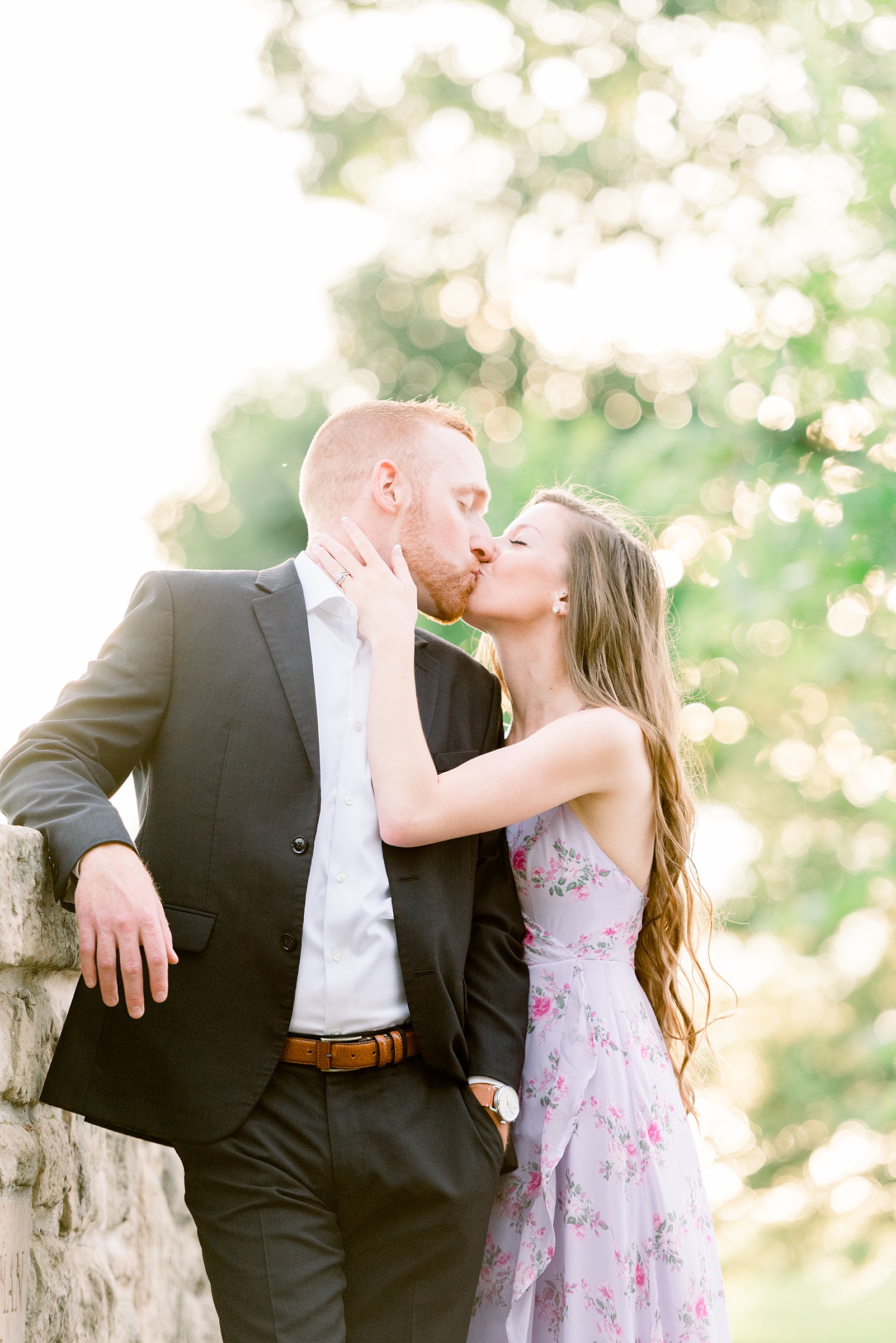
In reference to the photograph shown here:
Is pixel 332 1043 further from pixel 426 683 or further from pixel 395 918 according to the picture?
pixel 426 683

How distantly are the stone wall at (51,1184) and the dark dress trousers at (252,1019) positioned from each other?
7 centimetres

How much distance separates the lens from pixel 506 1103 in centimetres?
241

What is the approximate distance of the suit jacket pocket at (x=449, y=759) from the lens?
2578mm

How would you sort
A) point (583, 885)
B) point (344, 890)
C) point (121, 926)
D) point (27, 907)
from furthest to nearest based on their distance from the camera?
point (583, 885), point (344, 890), point (27, 907), point (121, 926)

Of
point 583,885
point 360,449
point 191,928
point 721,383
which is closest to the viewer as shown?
point 191,928

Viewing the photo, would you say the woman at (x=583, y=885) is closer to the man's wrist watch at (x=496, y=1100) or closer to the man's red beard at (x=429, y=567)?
the man's red beard at (x=429, y=567)

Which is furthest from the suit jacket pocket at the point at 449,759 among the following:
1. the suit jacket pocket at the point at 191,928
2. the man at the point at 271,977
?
the suit jacket pocket at the point at 191,928

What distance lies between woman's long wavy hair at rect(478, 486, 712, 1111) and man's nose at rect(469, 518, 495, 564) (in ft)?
0.66

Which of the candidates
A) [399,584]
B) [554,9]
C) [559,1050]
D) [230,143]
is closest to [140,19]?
[230,143]

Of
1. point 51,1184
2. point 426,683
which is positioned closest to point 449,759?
point 426,683

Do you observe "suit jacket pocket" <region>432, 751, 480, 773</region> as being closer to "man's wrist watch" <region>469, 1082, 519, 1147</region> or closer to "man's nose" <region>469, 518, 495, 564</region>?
"man's nose" <region>469, 518, 495, 564</region>

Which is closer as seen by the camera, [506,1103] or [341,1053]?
[341,1053]

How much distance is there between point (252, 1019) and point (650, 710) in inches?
49.7

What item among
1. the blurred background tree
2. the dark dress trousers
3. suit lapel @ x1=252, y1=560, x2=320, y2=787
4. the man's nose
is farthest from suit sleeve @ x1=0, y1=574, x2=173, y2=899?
the blurred background tree
